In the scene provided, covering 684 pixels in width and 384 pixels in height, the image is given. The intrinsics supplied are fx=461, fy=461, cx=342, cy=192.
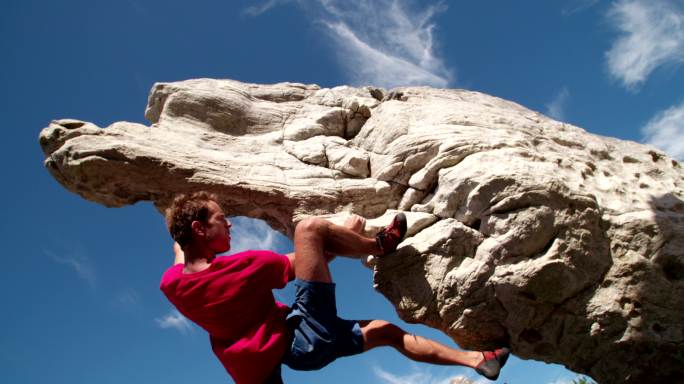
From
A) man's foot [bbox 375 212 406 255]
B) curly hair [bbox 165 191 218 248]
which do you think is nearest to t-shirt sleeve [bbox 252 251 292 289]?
curly hair [bbox 165 191 218 248]

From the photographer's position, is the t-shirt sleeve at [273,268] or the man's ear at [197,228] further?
the man's ear at [197,228]

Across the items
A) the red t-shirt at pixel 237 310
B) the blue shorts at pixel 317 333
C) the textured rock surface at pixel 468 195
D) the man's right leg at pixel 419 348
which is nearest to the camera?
the red t-shirt at pixel 237 310

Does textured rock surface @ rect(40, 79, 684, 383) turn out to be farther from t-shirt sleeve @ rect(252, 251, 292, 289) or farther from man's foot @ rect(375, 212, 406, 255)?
t-shirt sleeve @ rect(252, 251, 292, 289)

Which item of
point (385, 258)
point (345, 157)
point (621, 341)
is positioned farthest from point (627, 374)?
point (345, 157)

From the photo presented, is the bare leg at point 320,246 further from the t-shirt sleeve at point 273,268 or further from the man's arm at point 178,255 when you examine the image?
the man's arm at point 178,255

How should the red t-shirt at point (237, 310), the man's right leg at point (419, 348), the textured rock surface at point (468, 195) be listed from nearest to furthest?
the red t-shirt at point (237, 310) → the man's right leg at point (419, 348) → the textured rock surface at point (468, 195)

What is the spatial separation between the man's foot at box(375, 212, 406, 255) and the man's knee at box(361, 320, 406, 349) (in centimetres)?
86

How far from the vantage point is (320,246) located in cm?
457

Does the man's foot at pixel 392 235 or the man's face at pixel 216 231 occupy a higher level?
the man's foot at pixel 392 235

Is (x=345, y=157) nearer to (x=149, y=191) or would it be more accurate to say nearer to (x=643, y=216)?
(x=149, y=191)

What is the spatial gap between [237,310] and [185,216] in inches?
43.3

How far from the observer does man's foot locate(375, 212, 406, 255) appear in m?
5.13

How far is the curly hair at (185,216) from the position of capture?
456 centimetres

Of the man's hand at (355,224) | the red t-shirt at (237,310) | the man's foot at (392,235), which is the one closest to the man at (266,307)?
the red t-shirt at (237,310)
